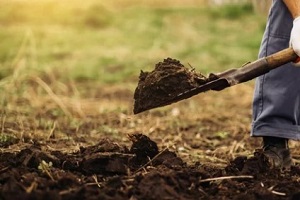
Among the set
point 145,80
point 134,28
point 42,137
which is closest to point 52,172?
point 145,80

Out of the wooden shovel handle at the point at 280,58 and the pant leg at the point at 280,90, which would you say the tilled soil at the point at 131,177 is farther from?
the wooden shovel handle at the point at 280,58

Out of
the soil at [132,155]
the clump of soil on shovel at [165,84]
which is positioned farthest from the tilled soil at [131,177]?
the clump of soil on shovel at [165,84]

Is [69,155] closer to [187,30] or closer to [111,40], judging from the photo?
[111,40]

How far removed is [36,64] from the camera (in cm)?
706

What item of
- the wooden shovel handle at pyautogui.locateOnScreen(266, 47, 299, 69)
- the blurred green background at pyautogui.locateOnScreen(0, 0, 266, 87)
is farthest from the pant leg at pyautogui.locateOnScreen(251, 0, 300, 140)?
the blurred green background at pyautogui.locateOnScreen(0, 0, 266, 87)

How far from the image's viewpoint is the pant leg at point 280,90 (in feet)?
9.76

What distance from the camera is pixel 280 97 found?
9.81ft

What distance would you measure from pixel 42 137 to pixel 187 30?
672 cm

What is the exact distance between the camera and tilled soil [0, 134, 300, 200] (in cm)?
209

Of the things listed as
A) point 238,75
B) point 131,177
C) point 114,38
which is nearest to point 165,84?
point 238,75

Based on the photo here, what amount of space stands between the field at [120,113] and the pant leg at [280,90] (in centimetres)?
29

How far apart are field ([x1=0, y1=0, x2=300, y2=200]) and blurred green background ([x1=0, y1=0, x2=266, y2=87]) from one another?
0.06 ft

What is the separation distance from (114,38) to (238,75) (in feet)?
21.8

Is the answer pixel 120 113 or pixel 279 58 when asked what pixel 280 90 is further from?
pixel 120 113
